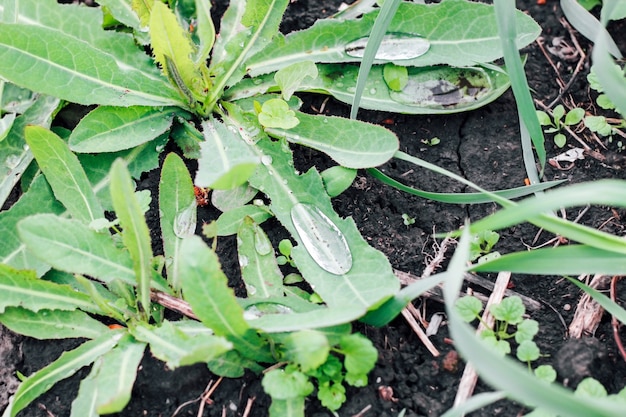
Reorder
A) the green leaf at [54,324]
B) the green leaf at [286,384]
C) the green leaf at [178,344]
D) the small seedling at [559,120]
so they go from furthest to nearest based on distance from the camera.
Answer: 1. the small seedling at [559,120]
2. the green leaf at [54,324]
3. the green leaf at [286,384]
4. the green leaf at [178,344]

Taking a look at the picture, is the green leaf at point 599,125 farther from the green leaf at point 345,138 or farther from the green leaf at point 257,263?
the green leaf at point 257,263

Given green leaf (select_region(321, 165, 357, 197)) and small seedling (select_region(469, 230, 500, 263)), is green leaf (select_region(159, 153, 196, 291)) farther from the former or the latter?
small seedling (select_region(469, 230, 500, 263))

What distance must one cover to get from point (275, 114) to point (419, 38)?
0.54m

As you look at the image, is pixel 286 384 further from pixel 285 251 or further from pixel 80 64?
pixel 80 64

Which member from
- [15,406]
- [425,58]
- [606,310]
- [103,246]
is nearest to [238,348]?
[103,246]

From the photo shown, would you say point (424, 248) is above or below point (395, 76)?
below

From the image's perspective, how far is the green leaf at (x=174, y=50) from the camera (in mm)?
1738

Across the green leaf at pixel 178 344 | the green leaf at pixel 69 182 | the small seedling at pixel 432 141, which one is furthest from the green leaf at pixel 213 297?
the small seedling at pixel 432 141

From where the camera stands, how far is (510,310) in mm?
1605

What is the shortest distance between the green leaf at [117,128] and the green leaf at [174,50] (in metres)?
0.11

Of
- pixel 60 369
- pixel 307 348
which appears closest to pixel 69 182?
pixel 60 369

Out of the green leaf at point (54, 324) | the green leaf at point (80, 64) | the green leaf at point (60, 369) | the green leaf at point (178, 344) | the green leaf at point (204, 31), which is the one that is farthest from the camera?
the green leaf at point (204, 31)

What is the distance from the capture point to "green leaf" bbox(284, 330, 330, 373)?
141 centimetres

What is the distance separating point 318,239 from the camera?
178 cm
